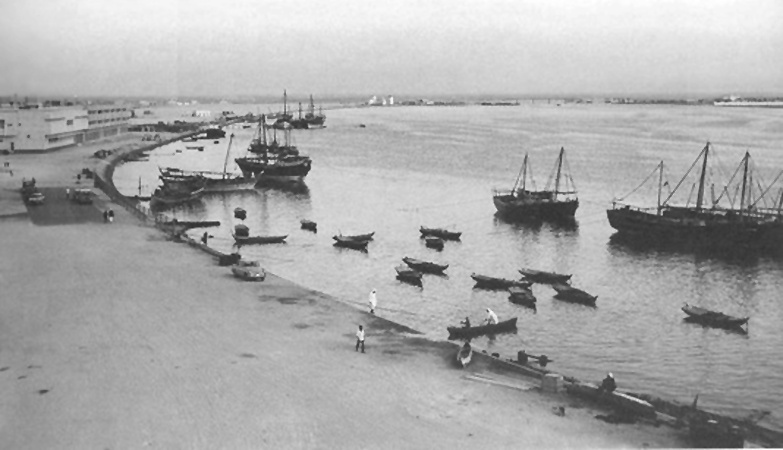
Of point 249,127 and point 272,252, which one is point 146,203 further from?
point 249,127

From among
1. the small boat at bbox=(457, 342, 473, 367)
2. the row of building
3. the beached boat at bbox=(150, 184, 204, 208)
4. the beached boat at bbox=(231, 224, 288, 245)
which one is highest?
the row of building

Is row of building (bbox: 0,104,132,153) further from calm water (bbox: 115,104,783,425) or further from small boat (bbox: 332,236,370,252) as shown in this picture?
small boat (bbox: 332,236,370,252)

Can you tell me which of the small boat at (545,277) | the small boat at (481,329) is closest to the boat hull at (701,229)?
the small boat at (545,277)

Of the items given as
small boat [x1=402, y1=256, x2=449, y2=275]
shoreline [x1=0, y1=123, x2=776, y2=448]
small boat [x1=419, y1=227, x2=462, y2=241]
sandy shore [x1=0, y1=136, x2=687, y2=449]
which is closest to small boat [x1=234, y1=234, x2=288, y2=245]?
small boat [x1=419, y1=227, x2=462, y2=241]

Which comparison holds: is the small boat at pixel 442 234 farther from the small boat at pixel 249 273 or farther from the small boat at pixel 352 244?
the small boat at pixel 249 273

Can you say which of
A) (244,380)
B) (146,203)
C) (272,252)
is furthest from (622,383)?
(146,203)
